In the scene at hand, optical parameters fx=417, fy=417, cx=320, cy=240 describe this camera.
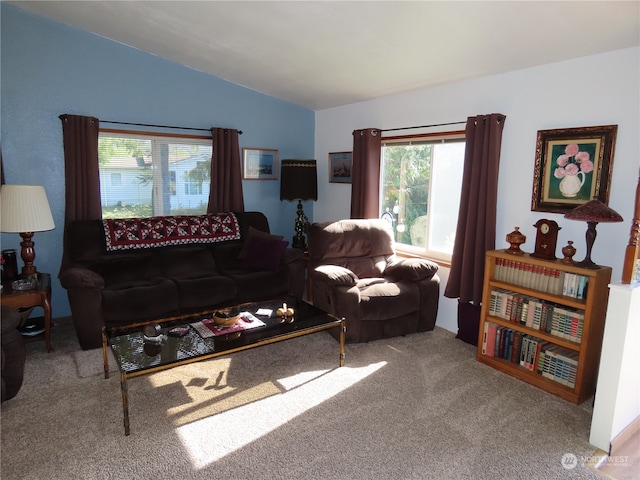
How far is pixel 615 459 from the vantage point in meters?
2.22

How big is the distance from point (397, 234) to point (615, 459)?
2781mm

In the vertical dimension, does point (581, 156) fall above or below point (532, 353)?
above

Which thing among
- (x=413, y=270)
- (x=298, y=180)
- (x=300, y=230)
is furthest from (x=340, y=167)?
(x=413, y=270)

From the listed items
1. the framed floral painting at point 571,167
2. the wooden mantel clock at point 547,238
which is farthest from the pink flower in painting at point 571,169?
the wooden mantel clock at point 547,238

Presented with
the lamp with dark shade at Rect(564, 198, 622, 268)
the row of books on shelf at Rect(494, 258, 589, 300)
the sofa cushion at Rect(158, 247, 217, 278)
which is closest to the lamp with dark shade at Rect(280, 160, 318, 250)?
the sofa cushion at Rect(158, 247, 217, 278)

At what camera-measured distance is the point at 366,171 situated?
14.7 ft

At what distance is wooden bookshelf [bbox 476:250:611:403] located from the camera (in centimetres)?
268

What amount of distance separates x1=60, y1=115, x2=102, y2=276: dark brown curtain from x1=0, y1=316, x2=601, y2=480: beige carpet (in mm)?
1347

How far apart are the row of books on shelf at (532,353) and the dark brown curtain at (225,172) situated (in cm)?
302

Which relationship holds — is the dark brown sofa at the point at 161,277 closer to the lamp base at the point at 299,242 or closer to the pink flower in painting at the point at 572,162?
the lamp base at the point at 299,242

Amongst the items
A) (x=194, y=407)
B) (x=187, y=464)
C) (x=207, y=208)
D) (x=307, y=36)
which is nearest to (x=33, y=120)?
(x=207, y=208)

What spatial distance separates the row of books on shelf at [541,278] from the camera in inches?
108

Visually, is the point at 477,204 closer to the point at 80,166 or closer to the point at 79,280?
the point at 79,280

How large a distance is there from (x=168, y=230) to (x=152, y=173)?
0.76 metres
